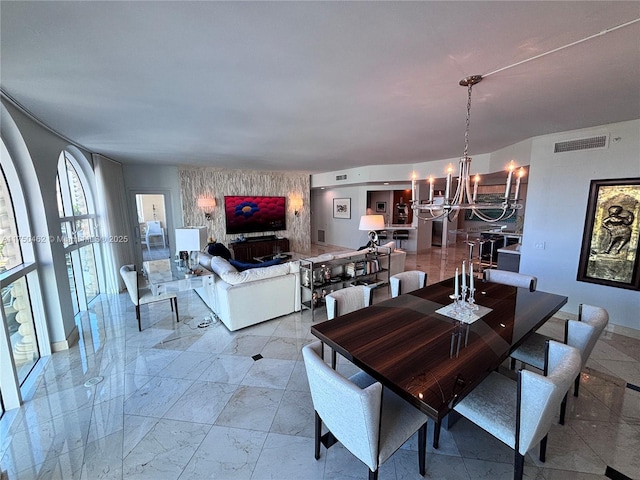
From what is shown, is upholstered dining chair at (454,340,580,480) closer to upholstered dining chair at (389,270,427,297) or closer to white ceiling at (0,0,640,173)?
upholstered dining chair at (389,270,427,297)

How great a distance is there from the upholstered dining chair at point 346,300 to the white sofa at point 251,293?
142 cm

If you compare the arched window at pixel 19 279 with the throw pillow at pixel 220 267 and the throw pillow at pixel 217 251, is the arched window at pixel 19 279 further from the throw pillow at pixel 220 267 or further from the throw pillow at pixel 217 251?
the throw pillow at pixel 217 251

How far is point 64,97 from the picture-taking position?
2.31 metres

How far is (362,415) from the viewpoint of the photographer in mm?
1235

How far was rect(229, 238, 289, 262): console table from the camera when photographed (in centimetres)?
751

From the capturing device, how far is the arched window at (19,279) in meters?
2.53

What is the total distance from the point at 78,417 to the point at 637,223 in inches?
243

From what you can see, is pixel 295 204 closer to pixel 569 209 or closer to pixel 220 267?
pixel 220 267

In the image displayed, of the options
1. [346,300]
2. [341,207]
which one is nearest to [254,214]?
[341,207]

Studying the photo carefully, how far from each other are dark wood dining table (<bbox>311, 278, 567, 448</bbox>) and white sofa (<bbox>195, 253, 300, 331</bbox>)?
1788 mm

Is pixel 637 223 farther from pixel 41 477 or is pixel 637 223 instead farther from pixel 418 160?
pixel 41 477

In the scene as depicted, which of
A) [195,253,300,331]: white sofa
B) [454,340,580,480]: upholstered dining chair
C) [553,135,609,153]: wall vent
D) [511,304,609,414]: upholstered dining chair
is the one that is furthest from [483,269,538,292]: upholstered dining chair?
[195,253,300,331]: white sofa

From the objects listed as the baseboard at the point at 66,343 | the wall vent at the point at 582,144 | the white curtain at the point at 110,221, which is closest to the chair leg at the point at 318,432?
the baseboard at the point at 66,343

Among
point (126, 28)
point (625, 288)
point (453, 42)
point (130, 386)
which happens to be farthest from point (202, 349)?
point (625, 288)
